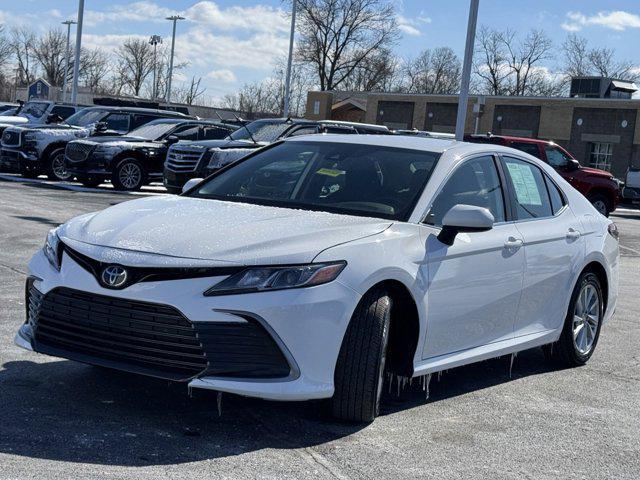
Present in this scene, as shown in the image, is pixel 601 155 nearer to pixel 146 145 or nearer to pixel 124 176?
pixel 146 145

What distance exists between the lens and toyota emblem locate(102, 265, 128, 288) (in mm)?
4582

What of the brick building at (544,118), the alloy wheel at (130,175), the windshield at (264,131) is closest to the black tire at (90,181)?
the alloy wheel at (130,175)

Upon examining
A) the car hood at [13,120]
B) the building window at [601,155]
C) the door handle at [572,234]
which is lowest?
the door handle at [572,234]

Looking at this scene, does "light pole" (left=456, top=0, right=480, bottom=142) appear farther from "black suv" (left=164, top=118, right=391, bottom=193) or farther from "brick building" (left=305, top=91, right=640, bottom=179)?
"brick building" (left=305, top=91, right=640, bottom=179)

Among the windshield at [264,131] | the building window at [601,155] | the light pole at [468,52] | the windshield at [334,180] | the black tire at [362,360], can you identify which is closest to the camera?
the black tire at [362,360]

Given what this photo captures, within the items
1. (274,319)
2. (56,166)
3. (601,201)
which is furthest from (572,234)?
(601,201)

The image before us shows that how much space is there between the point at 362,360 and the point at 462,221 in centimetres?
102

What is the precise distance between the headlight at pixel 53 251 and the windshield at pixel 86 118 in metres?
19.4

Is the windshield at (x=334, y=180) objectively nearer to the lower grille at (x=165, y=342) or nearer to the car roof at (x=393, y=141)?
the car roof at (x=393, y=141)

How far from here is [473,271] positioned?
18.5 feet

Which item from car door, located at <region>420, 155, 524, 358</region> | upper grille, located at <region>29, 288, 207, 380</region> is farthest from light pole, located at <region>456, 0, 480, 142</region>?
upper grille, located at <region>29, 288, 207, 380</region>

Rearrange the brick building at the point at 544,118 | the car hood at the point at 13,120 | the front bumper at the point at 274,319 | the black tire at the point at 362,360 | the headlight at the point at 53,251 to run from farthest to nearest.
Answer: the brick building at the point at 544,118, the car hood at the point at 13,120, the headlight at the point at 53,251, the black tire at the point at 362,360, the front bumper at the point at 274,319

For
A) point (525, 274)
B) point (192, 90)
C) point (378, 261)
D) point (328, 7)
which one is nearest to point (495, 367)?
point (525, 274)

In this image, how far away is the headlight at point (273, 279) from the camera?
4492 millimetres
